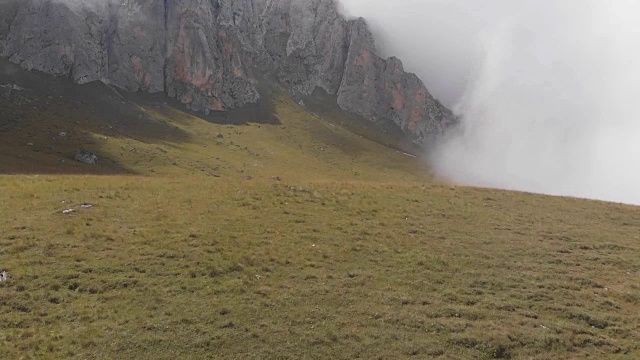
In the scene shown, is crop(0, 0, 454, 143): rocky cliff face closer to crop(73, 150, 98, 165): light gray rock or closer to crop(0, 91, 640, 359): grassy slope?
crop(73, 150, 98, 165): light gray rock

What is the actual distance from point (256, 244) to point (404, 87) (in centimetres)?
17647

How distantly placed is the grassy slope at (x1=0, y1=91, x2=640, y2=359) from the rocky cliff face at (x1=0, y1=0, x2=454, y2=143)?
4358 inches

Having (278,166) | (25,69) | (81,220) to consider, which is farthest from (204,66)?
(81,220)

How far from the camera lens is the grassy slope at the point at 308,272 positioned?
17.8 meters

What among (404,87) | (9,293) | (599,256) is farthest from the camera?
(404,87)

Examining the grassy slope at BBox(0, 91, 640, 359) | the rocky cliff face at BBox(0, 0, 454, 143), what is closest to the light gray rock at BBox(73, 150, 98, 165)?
the grassy slope at BBox(0, 91, 640, 359)

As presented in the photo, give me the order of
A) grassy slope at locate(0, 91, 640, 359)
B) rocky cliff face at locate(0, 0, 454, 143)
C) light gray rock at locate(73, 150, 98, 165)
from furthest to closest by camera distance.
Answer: rocky cliff face at locate(0, 0, 454, 143) < light gray rock at locate(73, 150, 98, 165) < grassy slope at locate(0, 91, 640, 359)

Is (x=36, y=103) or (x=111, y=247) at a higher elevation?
(x=36, y=103)

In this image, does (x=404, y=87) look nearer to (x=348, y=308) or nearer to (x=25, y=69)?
(x=25, y=69)

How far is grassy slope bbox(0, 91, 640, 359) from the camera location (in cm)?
1783

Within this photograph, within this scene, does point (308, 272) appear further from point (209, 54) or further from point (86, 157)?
point (209, 54)

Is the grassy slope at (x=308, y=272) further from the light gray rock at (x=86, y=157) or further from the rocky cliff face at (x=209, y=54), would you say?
the rocky cliff face at (x=209, y=54)

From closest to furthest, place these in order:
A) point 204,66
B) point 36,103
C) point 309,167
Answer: point 36,103 < point 309,167 < point 204,66

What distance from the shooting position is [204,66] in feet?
495
